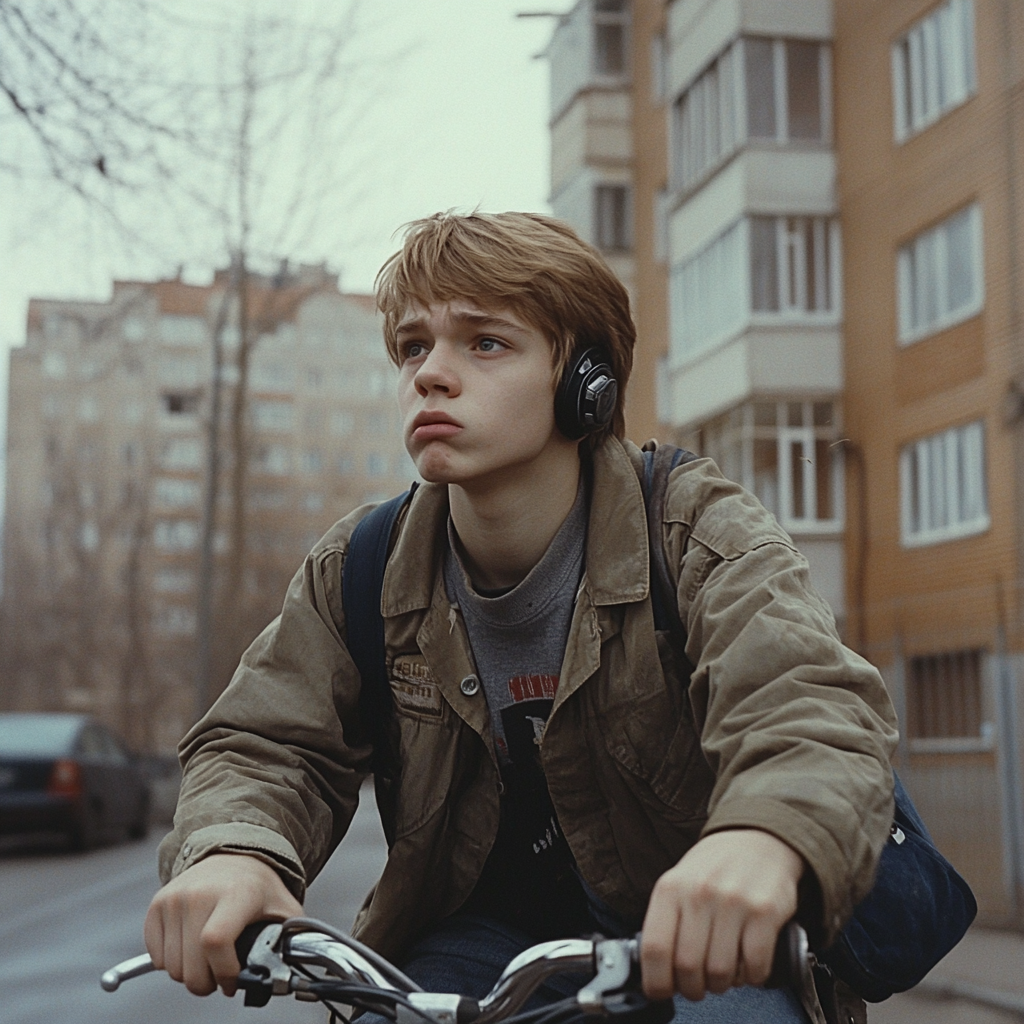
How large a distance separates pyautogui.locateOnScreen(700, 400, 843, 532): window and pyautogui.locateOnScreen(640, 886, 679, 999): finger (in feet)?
68.3

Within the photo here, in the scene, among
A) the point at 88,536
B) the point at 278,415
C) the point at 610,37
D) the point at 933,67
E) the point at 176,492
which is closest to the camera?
the point at 933,67

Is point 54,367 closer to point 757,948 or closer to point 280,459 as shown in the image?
point 280,459

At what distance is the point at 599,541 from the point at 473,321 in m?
0.35

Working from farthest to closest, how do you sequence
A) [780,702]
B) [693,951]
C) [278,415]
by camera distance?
[278,415], [780,702], [693,951]

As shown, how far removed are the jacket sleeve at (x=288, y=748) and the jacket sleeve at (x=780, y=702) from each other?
0.52 m

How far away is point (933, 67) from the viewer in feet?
68.9

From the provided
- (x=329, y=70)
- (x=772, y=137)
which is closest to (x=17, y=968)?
(x=329, y=70)

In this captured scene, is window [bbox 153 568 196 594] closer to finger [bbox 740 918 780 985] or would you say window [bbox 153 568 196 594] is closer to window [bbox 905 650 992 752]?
window [bbox 905 650 992 752]

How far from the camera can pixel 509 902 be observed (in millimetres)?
2342

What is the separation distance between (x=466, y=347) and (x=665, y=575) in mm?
407

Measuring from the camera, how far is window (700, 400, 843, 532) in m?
22.7

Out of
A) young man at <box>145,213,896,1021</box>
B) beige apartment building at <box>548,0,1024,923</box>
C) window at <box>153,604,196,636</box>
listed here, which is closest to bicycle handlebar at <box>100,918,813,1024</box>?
young man at <box>145,213,896,1021</box>

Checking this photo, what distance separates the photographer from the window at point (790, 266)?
23.6 meters

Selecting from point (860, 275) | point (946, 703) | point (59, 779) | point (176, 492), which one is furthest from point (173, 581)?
point (946, 703)
